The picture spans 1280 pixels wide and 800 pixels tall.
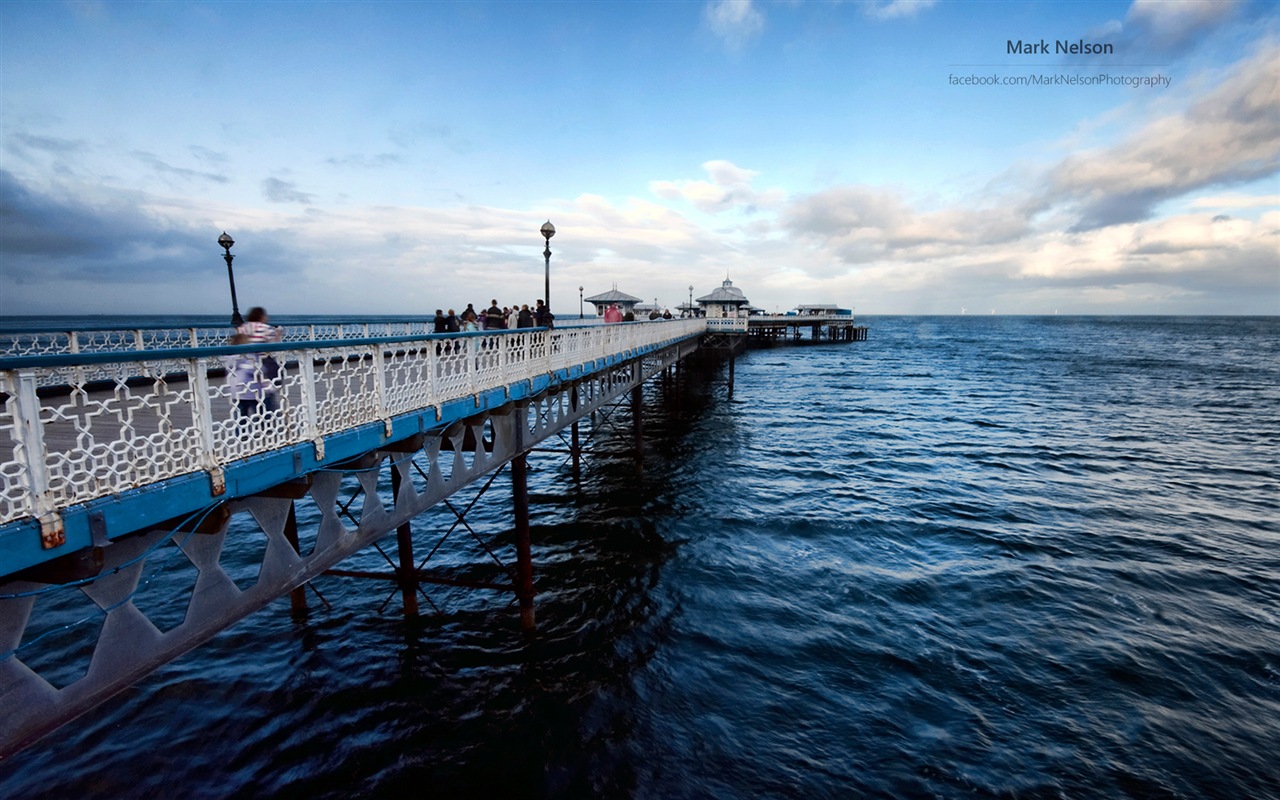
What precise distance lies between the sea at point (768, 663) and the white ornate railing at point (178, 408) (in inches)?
183

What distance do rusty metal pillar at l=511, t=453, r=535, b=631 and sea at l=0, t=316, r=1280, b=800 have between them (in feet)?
1.36

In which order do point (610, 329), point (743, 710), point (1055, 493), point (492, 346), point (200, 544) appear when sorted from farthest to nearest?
1. point (1055, 493)
2. point (610, 329)
3. point (492, 346)
4. point (743, 710)
5. point (200, 544)

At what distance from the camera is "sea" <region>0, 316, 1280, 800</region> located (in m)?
7.54

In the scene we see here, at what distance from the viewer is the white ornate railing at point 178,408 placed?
11.6 feet

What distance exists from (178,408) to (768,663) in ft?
31.6

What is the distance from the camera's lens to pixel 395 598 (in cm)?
1191

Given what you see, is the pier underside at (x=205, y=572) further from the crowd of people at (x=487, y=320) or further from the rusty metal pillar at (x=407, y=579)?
the crowd of people at (x=487, y=320)

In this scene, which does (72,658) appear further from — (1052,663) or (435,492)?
(1052,663)

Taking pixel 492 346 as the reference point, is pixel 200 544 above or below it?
below

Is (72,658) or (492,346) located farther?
(72,658)

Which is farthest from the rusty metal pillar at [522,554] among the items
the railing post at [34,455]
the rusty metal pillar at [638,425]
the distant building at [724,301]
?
the distant building at [724,301]

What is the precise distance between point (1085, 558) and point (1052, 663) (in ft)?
17.6

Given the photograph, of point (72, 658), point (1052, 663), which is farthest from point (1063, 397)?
point (72, 658)

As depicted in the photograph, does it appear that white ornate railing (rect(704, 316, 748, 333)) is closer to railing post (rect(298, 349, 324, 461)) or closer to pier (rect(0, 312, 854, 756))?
pier (rect(0, 312, 854, 756))
